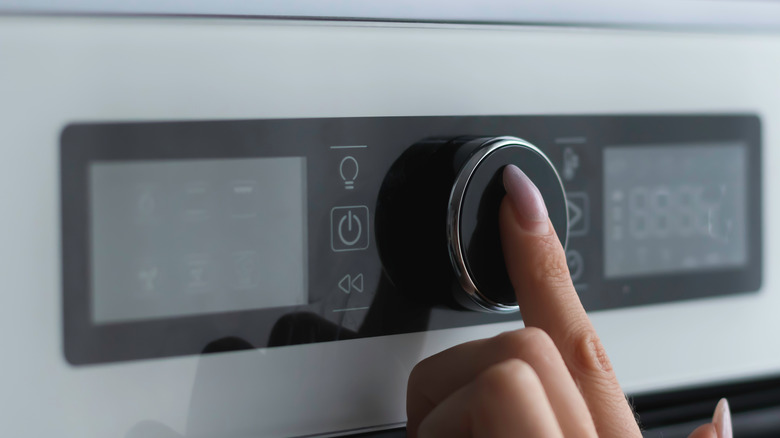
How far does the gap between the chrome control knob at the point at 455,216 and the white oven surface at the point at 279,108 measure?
0.03 meters

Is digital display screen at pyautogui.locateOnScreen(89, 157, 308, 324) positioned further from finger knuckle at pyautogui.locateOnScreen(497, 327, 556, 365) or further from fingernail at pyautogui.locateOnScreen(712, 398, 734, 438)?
fingernail at pyautogui.locateOnScreen(712, 398, 734, 438)

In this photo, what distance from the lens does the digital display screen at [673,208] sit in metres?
0.33

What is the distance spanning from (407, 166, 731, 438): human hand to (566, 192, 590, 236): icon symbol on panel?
1.6 inches

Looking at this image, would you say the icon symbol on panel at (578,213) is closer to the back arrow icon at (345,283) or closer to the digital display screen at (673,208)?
the digital display screen at (673,208)

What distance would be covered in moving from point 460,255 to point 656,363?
0.15 metres

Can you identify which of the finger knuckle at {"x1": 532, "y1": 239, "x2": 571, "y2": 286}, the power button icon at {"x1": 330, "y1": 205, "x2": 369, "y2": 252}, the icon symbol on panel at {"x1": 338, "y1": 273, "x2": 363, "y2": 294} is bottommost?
the icon symbol on panel at {"x1": 338, "y1": 273, "x2": 363, "y2": 294}

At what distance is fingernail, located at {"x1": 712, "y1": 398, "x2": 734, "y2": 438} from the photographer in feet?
1.14

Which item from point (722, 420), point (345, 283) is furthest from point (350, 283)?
point (722, 420)

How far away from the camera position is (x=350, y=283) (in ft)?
0.93

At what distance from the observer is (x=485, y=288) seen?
0.28 m

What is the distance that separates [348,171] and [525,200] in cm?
8

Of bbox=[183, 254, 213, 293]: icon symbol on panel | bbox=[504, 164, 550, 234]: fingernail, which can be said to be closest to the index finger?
bbox=[504, 164, 550, 234]: fingernail

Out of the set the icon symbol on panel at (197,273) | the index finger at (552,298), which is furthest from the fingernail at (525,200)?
the icon symbol on panel at (197,273)

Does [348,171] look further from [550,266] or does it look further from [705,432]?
[705,432]
